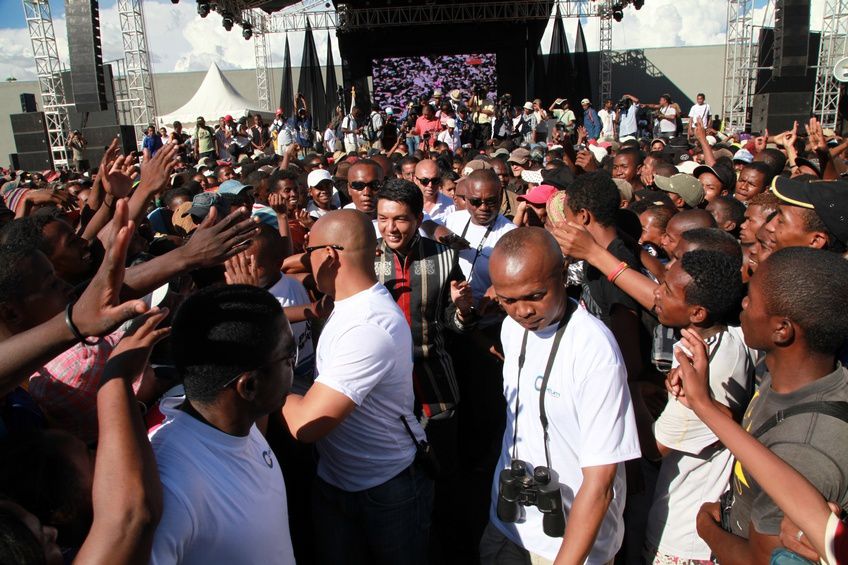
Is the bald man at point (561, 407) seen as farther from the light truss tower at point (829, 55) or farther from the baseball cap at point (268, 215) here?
the light truss tower at point (829, 55)

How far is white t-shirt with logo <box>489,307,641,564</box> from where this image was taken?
2.00m

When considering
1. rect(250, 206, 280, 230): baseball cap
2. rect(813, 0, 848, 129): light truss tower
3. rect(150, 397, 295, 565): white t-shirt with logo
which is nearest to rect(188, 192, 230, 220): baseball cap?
rect(250, 206, 280, 230): baseball cap

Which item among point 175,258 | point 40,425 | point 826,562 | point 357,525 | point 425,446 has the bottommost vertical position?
point 357,525

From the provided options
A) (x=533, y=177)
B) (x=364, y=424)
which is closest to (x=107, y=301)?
(x=364, y=424)

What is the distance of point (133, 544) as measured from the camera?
133cm

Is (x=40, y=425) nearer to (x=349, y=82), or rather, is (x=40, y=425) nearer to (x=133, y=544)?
(x=133, y=544)

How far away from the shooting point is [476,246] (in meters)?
4.64

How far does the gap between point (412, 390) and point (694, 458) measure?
1.18m

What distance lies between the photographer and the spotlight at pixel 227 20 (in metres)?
21.3

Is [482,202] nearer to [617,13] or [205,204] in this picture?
[205,204]

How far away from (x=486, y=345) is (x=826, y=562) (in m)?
2.69

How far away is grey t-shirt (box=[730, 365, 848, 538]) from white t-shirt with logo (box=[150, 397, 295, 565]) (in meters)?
1.42

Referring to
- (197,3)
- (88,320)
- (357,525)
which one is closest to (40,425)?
A: (88,320)

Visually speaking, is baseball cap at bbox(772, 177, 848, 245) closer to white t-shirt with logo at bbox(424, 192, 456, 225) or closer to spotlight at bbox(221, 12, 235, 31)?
white t-shirt with logo at bbox(424, 192, 456, 225)
